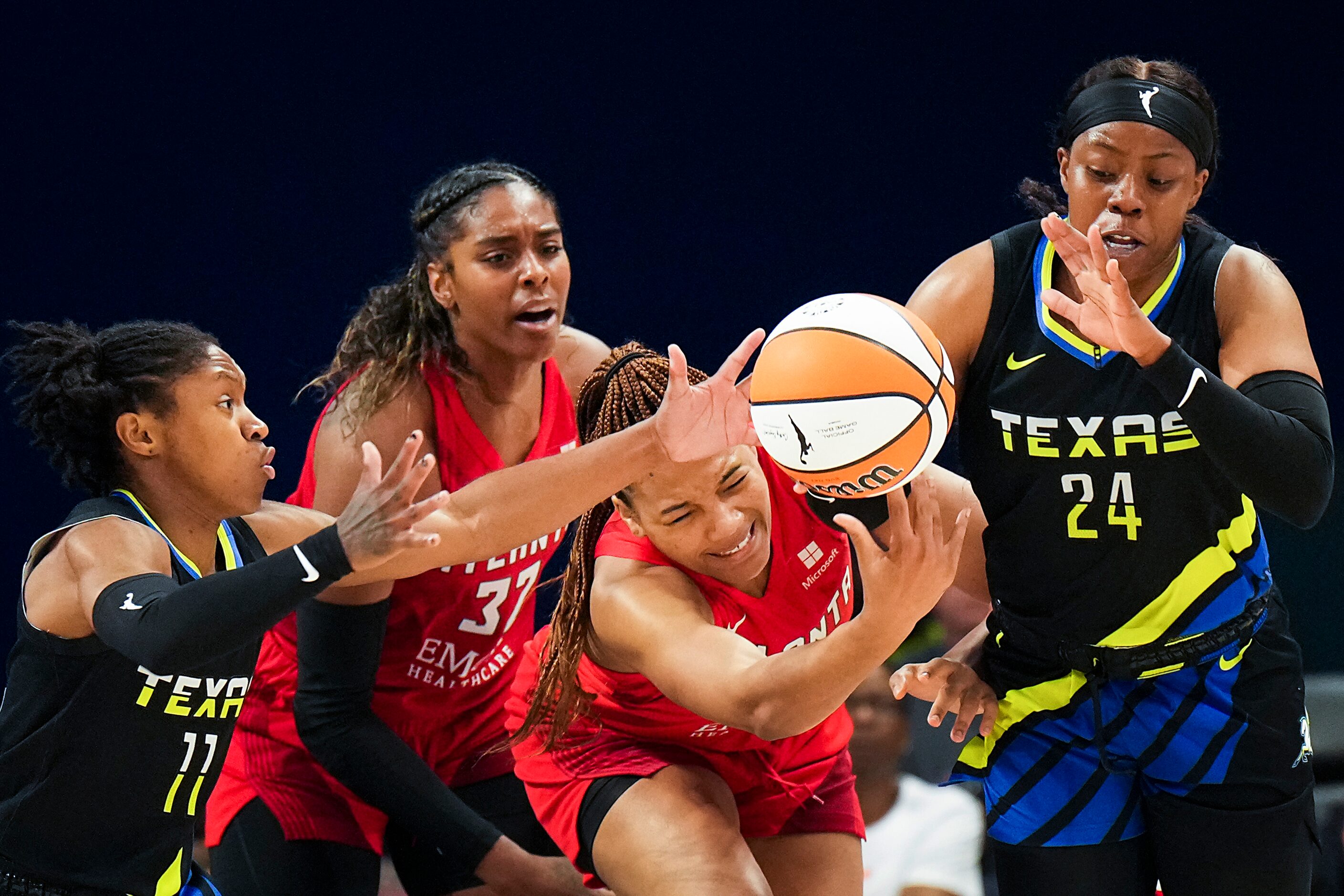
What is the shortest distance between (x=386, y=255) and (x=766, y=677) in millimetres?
2970

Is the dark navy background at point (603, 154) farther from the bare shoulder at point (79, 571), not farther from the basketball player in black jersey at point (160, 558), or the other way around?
the bare shoulder at point (79, 571)

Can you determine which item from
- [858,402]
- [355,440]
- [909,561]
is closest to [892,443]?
[858,402]

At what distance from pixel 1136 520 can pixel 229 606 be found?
57.3 inches

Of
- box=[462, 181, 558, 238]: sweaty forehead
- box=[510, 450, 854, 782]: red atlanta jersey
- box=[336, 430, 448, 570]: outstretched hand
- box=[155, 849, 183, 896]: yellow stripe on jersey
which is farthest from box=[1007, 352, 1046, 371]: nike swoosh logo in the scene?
box=[155, 849, 183, 896]: yellow stripe on jersey

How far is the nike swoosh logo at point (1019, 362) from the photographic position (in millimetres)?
2564

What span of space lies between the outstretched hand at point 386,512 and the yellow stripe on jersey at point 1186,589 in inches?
45.3

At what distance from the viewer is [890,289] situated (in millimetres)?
5242

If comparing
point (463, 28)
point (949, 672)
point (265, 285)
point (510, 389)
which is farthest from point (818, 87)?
point (949, 672)

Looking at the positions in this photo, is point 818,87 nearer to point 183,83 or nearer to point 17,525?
point 183,83

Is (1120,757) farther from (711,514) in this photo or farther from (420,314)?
(420,314)

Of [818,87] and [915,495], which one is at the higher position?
[818,87]

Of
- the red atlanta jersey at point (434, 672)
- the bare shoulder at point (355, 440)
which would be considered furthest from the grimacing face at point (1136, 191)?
the bare shoulder at point (355, 440)

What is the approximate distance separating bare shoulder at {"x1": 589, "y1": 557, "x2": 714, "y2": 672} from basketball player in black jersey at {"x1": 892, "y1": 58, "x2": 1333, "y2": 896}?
54 centimetres

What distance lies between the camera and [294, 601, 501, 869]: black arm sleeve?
3.12 m
